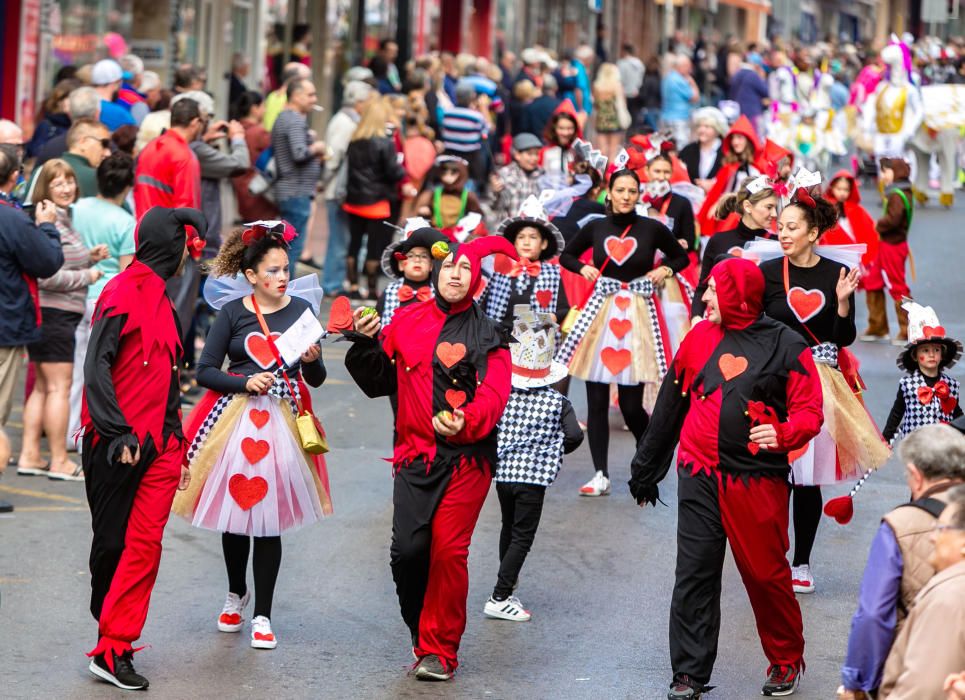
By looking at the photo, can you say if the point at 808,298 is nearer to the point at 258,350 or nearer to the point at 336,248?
the point at 258,350

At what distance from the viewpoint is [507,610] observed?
8016 mm

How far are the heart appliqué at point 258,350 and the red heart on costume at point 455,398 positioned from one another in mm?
873

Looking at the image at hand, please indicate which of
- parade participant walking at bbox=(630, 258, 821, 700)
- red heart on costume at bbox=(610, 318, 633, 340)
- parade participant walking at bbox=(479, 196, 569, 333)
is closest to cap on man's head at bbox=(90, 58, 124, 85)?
parade participant walking at bbox=(479, 196, 569, 333)

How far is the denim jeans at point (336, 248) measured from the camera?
1672 centimetres

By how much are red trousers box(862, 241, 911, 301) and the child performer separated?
6.82 m

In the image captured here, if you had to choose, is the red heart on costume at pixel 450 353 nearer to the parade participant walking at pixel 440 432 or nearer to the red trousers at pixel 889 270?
the parade participant walking at pixel 440 432

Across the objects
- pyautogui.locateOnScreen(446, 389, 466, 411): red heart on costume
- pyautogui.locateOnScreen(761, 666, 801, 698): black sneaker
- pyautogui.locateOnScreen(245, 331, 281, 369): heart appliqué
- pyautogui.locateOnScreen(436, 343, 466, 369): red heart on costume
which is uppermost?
pyautogui.locateOnScreen(436, 343, 466, 369): red heart on costume

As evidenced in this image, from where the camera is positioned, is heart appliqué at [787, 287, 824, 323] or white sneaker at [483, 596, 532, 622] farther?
heart appliqué at [787, 287, 824, 323]

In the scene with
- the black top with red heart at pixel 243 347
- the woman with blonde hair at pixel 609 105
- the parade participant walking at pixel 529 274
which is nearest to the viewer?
the black top with red heart at pixel 243 347

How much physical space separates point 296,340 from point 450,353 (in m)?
0.76

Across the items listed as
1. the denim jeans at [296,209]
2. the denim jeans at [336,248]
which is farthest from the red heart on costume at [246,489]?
the denim jeans at [336,248]

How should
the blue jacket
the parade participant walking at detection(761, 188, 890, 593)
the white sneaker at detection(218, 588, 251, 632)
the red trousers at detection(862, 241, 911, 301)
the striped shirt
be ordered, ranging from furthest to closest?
the striped shirt
the red trousers at detection(862, 241, 911, 301)
the blue jacket
the parade participant walking at detection(761, 188, 890, 593)
the white sneaker at detection(218, 588, 251, 632)

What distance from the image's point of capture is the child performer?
28.6 feet

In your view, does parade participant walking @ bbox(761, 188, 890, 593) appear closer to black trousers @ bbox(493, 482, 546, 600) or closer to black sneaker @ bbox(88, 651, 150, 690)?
black trousers @ bbox(493, 482, 546, 600)
